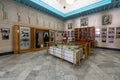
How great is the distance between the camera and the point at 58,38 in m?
10.0

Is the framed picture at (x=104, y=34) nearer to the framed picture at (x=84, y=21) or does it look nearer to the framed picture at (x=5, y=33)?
the framed picture at (x=84, y=21)

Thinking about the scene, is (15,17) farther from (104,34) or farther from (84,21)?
(104,34)

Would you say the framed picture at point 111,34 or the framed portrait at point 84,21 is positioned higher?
the framed portrait at point 84,21

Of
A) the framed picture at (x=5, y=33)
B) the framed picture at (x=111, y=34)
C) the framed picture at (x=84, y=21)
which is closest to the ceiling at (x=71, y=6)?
the framed picture at (x=84, y=21)

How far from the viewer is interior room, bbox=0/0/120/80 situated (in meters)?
3.57

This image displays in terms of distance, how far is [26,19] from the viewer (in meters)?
6.73

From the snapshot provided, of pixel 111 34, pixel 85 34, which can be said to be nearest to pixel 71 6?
pixel 85 34

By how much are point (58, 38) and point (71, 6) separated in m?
4.13

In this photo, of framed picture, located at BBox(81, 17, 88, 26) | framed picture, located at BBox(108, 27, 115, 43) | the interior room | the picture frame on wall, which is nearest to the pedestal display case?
the interior room

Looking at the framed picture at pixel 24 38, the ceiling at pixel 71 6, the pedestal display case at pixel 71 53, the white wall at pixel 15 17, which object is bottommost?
the pedestal display case at pixel 71 53

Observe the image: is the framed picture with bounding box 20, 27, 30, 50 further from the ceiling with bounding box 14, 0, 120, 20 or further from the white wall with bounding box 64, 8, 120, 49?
the white wall with bounding box 64, 8, 120, 49

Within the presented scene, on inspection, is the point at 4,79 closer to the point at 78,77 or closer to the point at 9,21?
the point at 78,77

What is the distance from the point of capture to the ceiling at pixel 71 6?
6363 mm

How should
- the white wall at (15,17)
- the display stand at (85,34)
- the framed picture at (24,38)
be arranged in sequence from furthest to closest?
the display stand at (85,34) < the framed picture at (24,38) < the white wall at (15,17)
